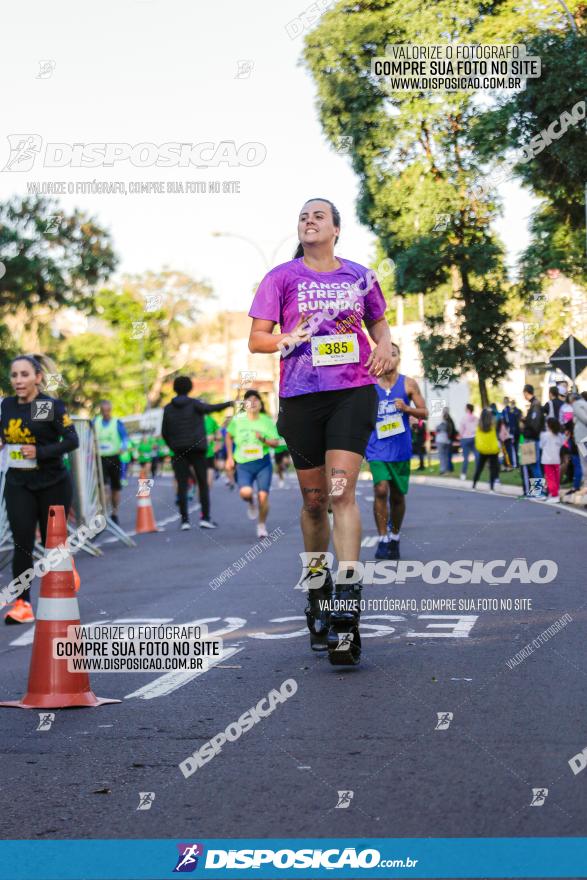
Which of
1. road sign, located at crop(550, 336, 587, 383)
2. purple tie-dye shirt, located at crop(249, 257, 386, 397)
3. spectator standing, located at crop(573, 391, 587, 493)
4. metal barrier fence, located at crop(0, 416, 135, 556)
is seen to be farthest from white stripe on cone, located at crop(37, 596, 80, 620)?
road sign, located at crop(550, 336, 587, 383)

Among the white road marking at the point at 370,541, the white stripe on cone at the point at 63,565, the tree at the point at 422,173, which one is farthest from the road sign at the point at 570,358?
the white stripe on cone at the point at 63,565

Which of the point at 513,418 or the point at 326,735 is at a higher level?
the point at 513,418

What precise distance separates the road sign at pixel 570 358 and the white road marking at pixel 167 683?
1640 centimetres

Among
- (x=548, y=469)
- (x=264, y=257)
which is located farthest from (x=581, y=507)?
(x=264, y=257)

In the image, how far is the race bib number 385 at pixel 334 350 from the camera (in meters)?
6.60

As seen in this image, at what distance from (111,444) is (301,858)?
1628cm

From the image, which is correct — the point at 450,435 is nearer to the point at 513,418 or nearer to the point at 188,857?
the point at 513,418

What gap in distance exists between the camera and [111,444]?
19.7 m

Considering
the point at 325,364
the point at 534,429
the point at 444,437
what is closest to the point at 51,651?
the point at 325,364

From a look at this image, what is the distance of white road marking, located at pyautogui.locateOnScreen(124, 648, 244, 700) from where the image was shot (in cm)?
627

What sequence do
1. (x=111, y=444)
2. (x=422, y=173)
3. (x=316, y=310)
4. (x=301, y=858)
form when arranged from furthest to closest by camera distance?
1. (x=422, y=173)
2. (x=111, y=444)
3. (x=316, y=310)
4. (x=301, y=858)

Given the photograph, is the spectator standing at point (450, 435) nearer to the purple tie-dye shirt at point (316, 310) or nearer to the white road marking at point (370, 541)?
the white road marking at point (370, 541)

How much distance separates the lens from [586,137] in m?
25.4

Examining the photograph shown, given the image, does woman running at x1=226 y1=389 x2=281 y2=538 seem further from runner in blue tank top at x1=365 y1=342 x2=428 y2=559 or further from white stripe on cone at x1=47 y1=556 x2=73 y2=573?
white stripe on cone at x1=47 y1=556 x2=73 y2=573
